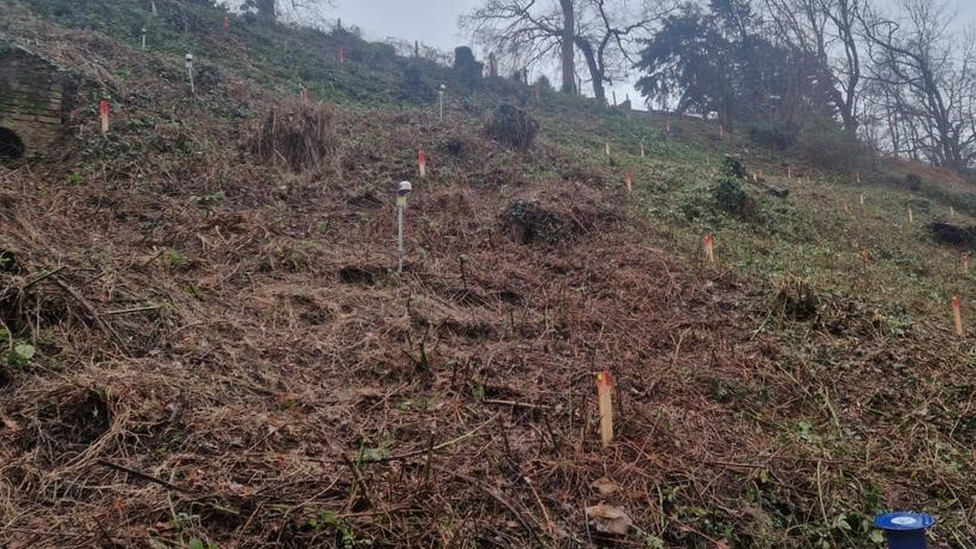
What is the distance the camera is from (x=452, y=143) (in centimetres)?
1049

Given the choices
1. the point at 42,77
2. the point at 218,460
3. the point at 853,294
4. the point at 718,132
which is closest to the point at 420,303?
the point at 218,460

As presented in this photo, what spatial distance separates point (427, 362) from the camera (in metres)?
3.74

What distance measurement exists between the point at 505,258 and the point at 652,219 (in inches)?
116

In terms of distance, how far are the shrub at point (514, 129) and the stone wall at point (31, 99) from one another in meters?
7.09

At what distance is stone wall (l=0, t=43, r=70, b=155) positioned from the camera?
6.48m

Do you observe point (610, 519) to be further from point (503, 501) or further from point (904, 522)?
point (904, 522)

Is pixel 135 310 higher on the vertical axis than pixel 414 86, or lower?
lower

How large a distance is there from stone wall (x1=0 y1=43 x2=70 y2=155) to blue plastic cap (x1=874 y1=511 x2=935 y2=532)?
27.1ft

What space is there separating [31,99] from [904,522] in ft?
29.0

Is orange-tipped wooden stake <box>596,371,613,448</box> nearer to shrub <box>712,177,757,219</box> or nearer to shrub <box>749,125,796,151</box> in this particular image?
shrub <box>712,177,757,219</box>

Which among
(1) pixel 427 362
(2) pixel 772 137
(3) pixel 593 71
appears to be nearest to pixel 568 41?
(3) pixel 593 71

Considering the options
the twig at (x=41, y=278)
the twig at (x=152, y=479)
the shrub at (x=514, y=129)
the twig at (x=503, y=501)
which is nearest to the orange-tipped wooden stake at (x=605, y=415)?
the twig at (x=503, y=501)

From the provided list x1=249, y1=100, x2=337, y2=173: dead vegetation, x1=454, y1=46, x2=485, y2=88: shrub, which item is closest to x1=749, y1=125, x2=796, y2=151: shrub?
x1=454, y1=46, x2=485, y2=88: shrub

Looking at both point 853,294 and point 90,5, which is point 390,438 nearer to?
point 853,294
